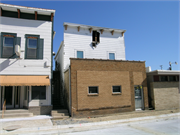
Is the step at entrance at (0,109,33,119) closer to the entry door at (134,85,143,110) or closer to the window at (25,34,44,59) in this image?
the window at (25,34,44,59)

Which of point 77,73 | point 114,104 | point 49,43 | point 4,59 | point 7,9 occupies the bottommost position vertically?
point 114,104

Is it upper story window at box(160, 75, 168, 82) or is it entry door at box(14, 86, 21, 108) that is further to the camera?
upper story window at box(160, 75, 168, 82)

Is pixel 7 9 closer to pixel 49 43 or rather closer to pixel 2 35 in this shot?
pixel 2 35

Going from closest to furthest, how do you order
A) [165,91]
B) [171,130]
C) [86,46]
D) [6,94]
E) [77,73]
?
[171,130] → [77,73] → [6,94] → [165,91] → [86,46]

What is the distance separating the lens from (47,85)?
12.1 m

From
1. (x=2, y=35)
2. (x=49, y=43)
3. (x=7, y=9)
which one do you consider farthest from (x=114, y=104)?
(x=7, y=9)

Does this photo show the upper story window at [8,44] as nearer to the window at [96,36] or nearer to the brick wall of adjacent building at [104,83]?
the brick wall of adjacent building at [104,83]

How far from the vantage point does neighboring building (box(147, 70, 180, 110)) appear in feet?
45.1

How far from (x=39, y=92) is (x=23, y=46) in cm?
422

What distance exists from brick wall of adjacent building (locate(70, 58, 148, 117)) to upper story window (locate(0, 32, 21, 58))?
17.4 ft

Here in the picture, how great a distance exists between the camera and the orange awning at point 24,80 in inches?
457

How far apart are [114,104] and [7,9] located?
→ 12279 mm

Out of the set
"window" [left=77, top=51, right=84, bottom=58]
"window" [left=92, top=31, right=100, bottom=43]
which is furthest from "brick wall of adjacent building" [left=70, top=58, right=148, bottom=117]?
"window" [left=92, top=31, right=100, bottom=43]

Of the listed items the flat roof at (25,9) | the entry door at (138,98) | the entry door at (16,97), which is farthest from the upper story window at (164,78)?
the entry door at (16,97)
